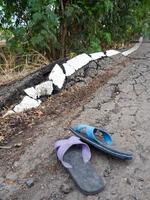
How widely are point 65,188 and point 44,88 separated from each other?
1.52 metres

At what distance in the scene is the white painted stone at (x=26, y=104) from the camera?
10.7ft

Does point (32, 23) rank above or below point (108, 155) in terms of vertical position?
above

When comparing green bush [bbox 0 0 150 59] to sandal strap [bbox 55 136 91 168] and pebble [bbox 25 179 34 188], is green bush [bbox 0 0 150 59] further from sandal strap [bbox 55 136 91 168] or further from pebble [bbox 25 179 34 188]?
pebble [bbox 25 179 34 188]

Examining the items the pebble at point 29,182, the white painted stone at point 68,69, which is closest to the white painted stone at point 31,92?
the white painted stone at point 68,69

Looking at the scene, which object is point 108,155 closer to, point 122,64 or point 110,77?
point 110,77

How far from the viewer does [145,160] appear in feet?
8.25

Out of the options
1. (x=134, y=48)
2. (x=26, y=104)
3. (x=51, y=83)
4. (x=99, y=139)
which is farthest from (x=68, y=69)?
(x=134, y=48)

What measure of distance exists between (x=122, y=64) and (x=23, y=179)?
281 centimetres

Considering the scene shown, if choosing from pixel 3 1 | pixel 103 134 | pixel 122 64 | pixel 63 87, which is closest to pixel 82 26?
pixel 122 64

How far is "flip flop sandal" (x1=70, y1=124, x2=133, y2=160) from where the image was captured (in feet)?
8.20

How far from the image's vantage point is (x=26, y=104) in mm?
3344

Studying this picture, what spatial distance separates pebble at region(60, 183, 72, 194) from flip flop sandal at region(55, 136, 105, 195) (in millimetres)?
55

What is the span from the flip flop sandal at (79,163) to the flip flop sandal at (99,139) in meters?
0.05

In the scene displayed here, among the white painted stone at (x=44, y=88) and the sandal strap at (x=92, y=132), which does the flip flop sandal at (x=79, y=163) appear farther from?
the white painted stone at (x=44, y=88)
